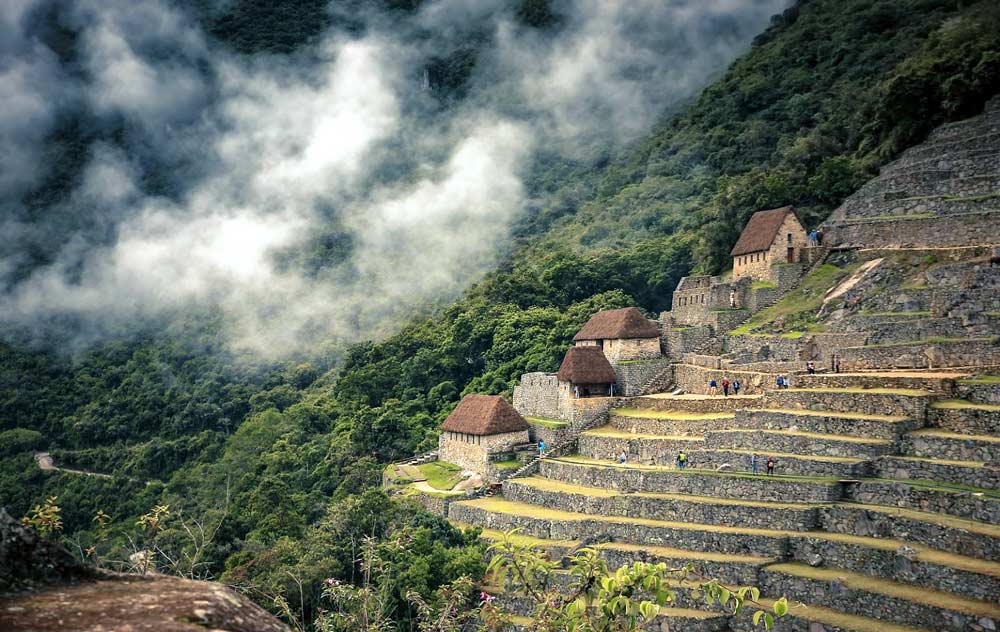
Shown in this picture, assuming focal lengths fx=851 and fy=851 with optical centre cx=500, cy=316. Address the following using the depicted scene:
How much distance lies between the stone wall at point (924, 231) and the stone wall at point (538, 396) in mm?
13040

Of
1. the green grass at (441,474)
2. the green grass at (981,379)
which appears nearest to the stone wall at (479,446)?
the green grass at (441,474)

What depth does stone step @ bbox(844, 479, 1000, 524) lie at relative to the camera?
17703 millimetres

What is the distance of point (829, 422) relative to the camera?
2291 cm

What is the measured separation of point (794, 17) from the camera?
81812 millimetres

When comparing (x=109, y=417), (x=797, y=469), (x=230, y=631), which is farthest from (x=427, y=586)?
(x=109, y=417)

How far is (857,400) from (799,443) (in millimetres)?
1995

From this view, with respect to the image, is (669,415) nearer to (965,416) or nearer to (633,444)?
(633,444)

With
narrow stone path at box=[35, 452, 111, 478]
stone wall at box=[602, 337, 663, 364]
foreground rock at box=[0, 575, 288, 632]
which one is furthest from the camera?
narrow stone path at box=[35, 452, 111, 478]

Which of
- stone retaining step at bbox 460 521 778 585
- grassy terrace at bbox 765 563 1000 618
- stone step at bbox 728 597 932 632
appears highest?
grassy terrace at bbox 765 563 1000 618

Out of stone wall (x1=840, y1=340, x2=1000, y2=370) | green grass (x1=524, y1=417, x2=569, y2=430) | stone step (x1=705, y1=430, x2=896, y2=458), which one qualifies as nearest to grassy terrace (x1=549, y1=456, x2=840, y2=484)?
stone step (x1=705, y1=430, x2=896, y2=458)

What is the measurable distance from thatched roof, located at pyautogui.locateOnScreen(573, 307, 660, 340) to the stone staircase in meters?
6.33

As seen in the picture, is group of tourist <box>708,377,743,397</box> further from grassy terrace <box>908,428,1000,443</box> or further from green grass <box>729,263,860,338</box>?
grassy terrace <box>908,428,1000,443</box>

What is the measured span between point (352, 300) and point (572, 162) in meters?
30.1

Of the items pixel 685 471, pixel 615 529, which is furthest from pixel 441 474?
pixel 685 471
